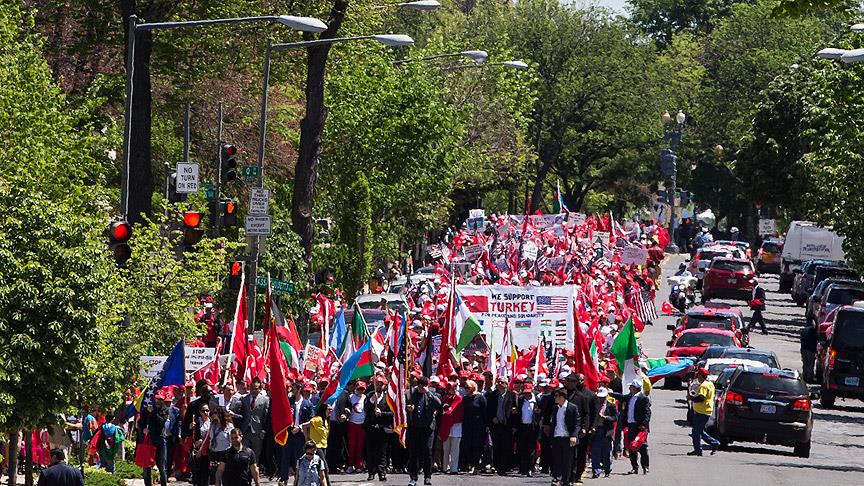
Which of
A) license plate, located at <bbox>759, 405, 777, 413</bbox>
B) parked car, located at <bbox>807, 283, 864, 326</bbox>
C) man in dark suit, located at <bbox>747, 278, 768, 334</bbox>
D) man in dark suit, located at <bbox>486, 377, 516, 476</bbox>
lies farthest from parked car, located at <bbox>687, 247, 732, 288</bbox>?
man in dark suit, located at <bbox>486, 377, 516, 476</bbox>

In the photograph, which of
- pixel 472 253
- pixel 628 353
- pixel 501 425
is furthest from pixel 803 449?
pixel 472 253

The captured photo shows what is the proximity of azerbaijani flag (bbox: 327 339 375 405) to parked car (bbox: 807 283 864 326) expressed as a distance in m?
24.4

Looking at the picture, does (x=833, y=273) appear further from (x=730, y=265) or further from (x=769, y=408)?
(x=769, y=408)

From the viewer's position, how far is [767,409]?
28156 millimetres

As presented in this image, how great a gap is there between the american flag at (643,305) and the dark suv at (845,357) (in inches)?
421

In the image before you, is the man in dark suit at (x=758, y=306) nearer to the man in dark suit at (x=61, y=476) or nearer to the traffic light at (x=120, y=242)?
the traffic light at (x=120, y=242)

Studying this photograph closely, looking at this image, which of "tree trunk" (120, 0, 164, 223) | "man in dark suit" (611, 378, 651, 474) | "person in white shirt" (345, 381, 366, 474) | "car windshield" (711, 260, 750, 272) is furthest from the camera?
"car windshield" (711, 260, 750, 272)

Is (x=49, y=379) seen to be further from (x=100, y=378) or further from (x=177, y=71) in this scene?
(x=177, y=71)

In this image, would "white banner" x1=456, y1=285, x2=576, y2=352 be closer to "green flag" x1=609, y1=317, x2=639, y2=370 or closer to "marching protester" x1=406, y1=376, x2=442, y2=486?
"green flag" x1=609, y1=317, x2=639, y2=370

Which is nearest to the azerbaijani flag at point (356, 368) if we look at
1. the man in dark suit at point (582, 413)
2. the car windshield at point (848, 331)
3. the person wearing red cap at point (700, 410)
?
the man in dark suit at point (582, 413)

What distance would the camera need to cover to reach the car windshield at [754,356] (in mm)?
33188

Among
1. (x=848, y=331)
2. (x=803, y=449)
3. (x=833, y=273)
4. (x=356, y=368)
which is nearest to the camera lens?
(x=356, y=368)

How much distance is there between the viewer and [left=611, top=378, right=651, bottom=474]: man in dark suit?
2533 cm

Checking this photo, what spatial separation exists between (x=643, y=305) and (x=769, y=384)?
21904 millimetres
